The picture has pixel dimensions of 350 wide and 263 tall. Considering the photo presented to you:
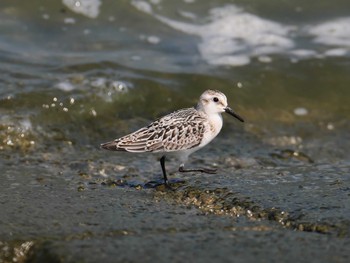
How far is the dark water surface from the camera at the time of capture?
5.18m

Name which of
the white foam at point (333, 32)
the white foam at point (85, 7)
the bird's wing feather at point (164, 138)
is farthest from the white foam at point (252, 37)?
the bird's wing feather at point (164, 138)

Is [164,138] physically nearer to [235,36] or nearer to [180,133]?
[180,133]

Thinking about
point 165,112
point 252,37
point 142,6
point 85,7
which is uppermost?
point 142,6

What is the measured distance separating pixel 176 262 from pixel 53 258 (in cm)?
82

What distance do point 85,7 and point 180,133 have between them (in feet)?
20.4

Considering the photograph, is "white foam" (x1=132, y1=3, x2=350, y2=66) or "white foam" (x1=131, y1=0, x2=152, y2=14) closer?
"white foam" (x1=132, y1=3, x2=350, y2=66)

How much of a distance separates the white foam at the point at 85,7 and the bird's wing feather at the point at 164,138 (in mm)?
5799

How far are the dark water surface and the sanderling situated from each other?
0.35 meters

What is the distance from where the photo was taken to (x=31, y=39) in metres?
11.5

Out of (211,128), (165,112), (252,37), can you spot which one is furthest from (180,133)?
(252,37)

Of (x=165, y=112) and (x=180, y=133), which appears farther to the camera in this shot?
(x=165, y=112)

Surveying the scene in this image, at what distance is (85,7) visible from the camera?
12.6m

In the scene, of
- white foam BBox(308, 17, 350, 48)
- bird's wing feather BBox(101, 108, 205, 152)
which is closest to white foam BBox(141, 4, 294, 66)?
white foam BBox(308, 17, 350, 48)

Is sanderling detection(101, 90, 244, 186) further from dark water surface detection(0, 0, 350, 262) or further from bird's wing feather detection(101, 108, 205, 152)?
dark water surface detection(0, 0, 350, 262)
